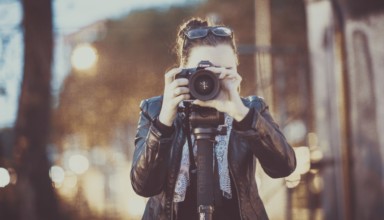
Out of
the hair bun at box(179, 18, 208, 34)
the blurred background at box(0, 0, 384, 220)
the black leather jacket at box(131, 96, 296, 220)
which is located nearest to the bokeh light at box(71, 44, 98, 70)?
the blurred background at box(0, 0, 384, 220)

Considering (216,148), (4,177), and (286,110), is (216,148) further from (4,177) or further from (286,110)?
(286,110)

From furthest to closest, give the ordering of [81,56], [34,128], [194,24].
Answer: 1. [81,56]
2. [34,128]
3. [194,24]

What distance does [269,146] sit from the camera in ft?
7.84

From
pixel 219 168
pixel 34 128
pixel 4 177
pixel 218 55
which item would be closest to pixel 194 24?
pixel 218 55

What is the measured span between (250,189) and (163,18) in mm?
22106

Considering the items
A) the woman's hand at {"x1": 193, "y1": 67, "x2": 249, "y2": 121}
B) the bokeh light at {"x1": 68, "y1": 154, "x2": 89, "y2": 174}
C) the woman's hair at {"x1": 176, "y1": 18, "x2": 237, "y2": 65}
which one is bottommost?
the bokeh light at {"x1": 68, "y1": 154, "x2": 89, "y2": 174}

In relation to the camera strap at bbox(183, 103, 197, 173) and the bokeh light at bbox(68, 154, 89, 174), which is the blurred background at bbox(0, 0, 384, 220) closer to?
the bokeh light at bbox(68, 154, 89, 174)

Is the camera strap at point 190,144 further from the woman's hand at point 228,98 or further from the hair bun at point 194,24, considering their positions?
the hair bun at point 194,24

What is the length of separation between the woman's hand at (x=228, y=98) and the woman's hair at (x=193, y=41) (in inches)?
6.1

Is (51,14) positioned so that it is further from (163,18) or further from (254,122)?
(163,18)

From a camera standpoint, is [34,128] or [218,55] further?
[34,128]

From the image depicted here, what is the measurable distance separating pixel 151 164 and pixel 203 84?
32 cm

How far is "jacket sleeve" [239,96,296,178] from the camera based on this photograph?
7.76 ft

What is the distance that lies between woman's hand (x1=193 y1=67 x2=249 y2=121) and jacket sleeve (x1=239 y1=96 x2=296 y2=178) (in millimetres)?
64
